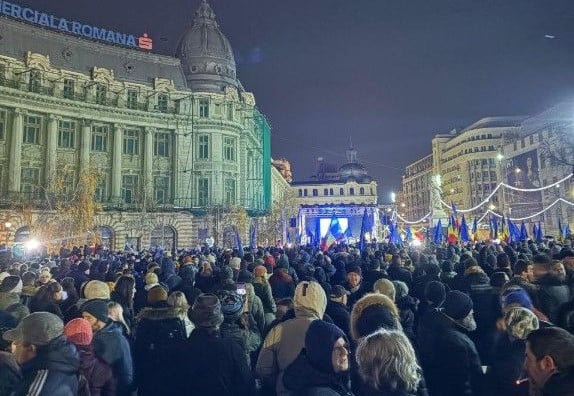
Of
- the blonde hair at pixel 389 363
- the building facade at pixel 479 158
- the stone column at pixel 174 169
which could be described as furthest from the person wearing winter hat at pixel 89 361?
the building facade at pixel 479 158

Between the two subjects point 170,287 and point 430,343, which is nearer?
point 430,343

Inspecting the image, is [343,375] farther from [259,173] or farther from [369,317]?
[259,173]

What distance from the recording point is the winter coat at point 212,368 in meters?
4.15

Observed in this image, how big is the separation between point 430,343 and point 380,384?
2085 mm

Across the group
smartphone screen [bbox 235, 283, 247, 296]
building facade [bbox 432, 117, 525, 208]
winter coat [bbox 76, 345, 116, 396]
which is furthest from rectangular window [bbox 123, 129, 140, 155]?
building facade [bbox 432, 117, 525, 208]

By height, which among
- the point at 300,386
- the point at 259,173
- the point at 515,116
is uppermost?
the point at 515,116

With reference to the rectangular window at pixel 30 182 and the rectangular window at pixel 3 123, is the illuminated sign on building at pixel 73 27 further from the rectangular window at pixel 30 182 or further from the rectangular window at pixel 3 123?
the rectangular window at pixel 30 182

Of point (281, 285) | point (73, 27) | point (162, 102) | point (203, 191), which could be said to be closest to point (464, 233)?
point (281, 285)

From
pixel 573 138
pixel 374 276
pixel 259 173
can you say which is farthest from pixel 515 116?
pixel 374 276

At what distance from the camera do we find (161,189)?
174 ft

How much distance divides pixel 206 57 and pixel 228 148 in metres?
12.9

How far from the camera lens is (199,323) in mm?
4301

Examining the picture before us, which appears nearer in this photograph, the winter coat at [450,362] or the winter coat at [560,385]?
the winter coat at [560,385]

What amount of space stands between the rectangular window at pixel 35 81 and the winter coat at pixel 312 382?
1969 inches
